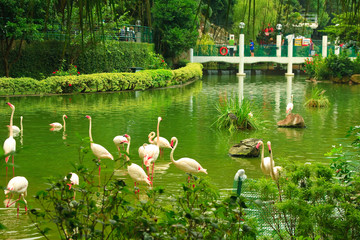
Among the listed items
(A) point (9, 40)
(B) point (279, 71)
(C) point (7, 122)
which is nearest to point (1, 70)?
(A) point (9, 40)

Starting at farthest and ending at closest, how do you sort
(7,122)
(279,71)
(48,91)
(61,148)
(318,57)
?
1. (279,71)
2. (318,57)
3. (48,91)
4. (7,122)
5. (61,148)

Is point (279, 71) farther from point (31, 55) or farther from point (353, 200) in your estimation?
point (353, 200)

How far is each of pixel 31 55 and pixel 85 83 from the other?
14.9 feet

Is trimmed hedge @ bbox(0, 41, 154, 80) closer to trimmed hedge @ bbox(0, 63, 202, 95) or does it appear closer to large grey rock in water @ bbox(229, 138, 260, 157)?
trimmed hedge @ bbox(0, 63, 202, 95)

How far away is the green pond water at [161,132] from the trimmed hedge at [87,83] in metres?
0.97

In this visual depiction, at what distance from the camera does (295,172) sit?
411 centimetres

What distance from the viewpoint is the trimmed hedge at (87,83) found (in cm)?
2088

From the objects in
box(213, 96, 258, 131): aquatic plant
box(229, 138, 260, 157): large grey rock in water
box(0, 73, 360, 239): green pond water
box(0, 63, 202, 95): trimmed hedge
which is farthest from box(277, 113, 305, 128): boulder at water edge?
box(0, 63, 202, 95): trimmed hedge

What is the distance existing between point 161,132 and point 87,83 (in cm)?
1096

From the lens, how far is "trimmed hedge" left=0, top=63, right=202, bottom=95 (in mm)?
20875

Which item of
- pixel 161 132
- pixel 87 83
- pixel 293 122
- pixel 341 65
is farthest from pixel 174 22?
pixel 161 132

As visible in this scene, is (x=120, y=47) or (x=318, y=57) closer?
(x=120, y=47)

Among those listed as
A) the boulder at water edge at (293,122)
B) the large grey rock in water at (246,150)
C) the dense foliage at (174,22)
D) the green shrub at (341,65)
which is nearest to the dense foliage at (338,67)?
the green shrub at (341,65)

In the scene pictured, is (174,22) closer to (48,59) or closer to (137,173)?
(48,59)
